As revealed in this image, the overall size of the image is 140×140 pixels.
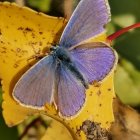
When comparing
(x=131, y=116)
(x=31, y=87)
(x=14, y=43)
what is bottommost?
(x=131, y=116)

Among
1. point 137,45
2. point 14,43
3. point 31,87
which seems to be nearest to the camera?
point 31,87

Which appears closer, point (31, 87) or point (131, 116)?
point (31, 87)

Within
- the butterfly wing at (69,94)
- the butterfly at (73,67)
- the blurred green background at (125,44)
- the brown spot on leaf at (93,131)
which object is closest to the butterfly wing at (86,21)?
the butterfly at (73,67)

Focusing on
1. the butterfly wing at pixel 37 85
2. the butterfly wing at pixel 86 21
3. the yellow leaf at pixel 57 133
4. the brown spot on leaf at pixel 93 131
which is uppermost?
the butterfly wing at pixel 86 21

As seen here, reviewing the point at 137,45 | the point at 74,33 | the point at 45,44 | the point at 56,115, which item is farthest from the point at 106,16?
the point at 137,45

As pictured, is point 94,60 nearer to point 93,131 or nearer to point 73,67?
point 73,67

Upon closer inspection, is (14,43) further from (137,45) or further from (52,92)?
(137,45)

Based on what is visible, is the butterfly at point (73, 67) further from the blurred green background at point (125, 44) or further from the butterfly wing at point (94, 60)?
the blurred green background at point (125, 44)
